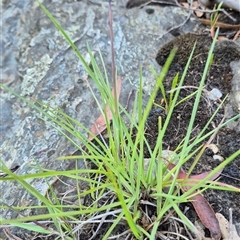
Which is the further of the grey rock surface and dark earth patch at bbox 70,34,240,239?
the grey rock surface

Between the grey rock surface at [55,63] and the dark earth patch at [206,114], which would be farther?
the grey rock surface at [55,63]

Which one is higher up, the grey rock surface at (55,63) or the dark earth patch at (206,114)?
the grey rock surface at (55,63)

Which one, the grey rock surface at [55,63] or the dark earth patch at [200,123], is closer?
Result: the dark earth patch at [200,123]

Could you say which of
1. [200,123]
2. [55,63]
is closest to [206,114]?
[200,123]

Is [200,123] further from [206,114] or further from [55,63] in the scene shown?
[55,63]

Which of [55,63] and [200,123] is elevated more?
[55,63]

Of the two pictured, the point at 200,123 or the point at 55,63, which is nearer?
the point at 200,123

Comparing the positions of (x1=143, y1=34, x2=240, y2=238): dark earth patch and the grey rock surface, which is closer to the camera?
(x1=143, y1=34, x2=240, y2=238): dark earth patch

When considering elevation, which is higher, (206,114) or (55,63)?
(55,63)

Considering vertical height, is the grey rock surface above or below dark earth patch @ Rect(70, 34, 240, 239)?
above

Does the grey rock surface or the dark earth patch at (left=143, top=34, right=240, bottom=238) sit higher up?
the grey rock surface

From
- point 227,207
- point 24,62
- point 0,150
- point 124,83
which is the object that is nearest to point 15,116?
point 0,150

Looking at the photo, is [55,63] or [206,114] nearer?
[206,114]
